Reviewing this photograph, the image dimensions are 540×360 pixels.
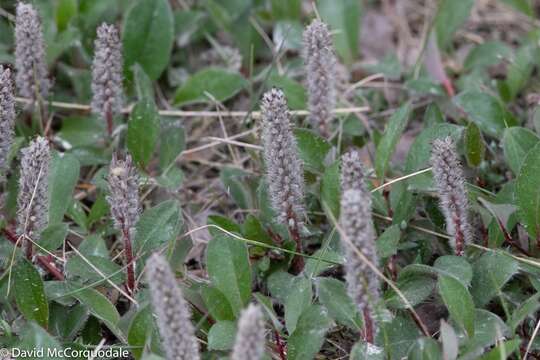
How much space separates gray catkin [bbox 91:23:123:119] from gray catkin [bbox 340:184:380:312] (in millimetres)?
1075

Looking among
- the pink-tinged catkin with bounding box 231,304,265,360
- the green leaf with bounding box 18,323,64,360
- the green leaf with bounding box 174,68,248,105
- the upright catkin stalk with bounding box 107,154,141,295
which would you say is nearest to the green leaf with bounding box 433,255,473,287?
the pink-tinged catkin with bounding box 231,304,265,360

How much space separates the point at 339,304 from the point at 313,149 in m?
0.67

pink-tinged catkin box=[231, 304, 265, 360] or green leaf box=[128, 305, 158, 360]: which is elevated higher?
pink-tinged catkin box=[231, 304, 265, 360]

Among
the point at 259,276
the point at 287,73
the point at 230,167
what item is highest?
the point at 287,73

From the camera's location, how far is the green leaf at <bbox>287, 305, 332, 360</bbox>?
210 cm

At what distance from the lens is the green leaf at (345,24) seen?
3551mm

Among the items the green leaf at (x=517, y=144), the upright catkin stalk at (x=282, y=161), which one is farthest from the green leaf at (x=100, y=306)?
the green leaf at (x=517, y=144)

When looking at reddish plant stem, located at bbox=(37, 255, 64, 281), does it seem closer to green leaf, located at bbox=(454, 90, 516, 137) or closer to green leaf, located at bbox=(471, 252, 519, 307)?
green leaf, located at bbox=(471, 252, 519, 307)

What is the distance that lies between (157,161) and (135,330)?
108cm

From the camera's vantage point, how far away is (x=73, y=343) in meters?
2.15

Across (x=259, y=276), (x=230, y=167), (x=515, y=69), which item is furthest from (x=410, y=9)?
(x=259, y=276)

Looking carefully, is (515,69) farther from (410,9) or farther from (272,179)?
(272,179)

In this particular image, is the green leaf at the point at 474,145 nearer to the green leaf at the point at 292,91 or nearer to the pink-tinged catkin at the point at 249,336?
the green leaf at the point at 292,91

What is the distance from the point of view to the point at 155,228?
2379 mm
